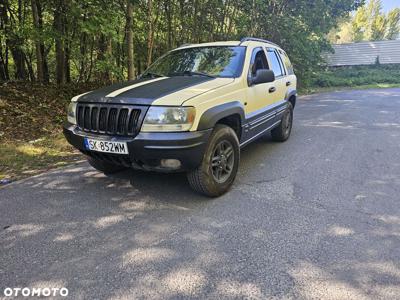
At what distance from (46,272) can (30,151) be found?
12.0ft

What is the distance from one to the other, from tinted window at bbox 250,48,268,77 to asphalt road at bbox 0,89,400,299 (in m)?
1.44

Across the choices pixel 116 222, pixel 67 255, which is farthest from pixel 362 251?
pixel 67 255

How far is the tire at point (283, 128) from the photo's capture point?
19.5 ft

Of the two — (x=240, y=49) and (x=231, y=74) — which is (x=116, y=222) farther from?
(x=240, y=49)

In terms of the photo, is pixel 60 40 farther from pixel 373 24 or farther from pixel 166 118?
pixel 373 24

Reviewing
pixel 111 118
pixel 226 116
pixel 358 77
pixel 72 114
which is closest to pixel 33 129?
pixel 72 114

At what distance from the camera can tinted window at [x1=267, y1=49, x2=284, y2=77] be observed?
5.22 m

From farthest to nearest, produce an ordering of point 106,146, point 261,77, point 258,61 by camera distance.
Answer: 1. point 258,61
2. point 261,77
3. point 106,146

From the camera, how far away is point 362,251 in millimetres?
2605

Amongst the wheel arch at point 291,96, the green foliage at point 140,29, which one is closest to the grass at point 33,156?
the green foliage at point 140,29

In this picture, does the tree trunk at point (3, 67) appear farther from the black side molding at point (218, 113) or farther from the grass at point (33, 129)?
the black side molding at point (218, 113)

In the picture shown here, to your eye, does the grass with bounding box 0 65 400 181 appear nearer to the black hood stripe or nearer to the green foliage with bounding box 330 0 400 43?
the black hood stripe

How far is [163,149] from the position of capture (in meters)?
3.05

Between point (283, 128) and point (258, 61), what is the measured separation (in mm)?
1833
